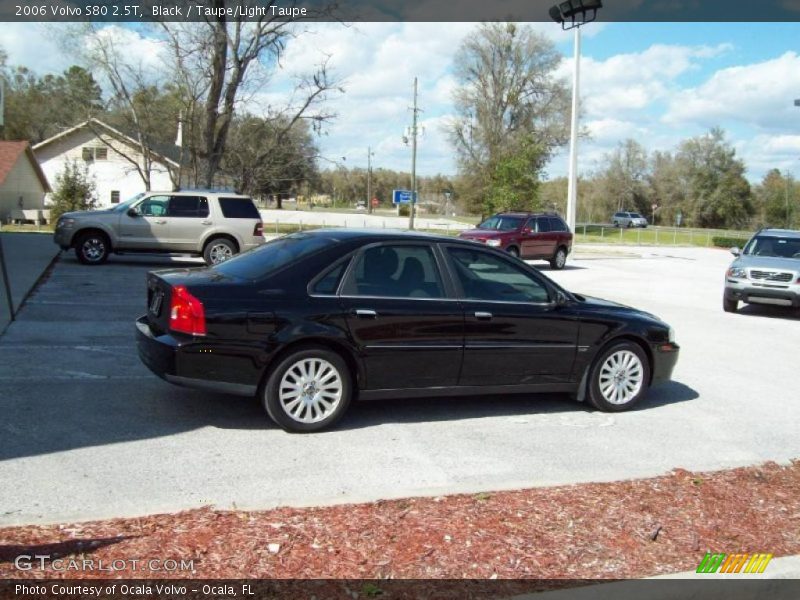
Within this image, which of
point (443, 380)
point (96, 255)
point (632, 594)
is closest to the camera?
point (632, 594)

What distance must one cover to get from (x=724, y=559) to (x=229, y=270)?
4245 millimetres

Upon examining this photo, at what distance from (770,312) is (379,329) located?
13264 mm

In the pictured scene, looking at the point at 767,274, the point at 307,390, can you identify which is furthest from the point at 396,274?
the point at 767,274

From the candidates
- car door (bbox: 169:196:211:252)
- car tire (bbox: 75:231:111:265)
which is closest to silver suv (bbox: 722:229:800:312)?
car door (bbox: 169:196:211:252)

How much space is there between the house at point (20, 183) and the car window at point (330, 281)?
41823 millimetres

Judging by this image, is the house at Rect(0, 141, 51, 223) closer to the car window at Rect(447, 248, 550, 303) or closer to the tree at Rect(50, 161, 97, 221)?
the tree at Rect(50, 161, 97, 221)

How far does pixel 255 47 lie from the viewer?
1328 inches

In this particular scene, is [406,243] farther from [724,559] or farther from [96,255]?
[96,255]

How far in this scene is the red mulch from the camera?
12.3ft

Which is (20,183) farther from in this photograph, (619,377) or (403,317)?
(619,377)

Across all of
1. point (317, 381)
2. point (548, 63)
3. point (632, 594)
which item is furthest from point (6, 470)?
point (548, 63)

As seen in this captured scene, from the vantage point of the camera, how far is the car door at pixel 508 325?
6.47 meters

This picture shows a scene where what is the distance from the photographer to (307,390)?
233 inches


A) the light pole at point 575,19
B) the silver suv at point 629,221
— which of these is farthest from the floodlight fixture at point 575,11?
the silver suv at point 629,221
